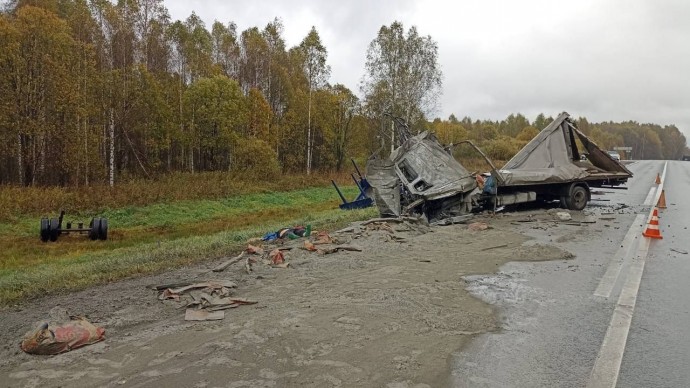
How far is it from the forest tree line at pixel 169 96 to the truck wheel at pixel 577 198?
586 cm

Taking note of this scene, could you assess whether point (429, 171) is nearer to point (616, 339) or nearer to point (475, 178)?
point (475, 178)

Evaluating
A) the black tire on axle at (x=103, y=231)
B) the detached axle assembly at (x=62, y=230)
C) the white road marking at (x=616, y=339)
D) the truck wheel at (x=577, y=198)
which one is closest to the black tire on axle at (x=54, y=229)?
the detached axle assembly at (x=62, y=230)

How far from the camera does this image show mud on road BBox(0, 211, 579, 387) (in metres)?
3.27

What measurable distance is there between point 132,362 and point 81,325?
0.86 m

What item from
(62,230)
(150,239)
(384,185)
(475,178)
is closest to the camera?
(384,185)

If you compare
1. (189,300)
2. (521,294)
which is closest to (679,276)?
(521,294)

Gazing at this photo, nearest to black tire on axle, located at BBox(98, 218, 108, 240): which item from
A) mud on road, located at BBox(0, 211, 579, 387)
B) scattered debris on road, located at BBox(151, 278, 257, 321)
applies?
mud on road, located at BBox(0, 211, 579, 387)

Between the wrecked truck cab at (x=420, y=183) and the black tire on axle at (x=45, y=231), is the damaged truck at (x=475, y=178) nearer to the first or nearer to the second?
the wrecked truck cab at (x=420, y=183)

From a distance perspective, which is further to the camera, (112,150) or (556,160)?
(112,150)

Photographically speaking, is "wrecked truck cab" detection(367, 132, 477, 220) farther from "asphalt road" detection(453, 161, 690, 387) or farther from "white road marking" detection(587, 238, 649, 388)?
"white road marking" detection(587, 238, 649, 388)

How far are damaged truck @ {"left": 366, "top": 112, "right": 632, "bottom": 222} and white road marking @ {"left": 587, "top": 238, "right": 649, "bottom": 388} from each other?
18.1ft

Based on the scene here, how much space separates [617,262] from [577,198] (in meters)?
7.30

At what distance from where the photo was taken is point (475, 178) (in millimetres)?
11836

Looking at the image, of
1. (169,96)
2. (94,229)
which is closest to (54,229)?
(94,229)
